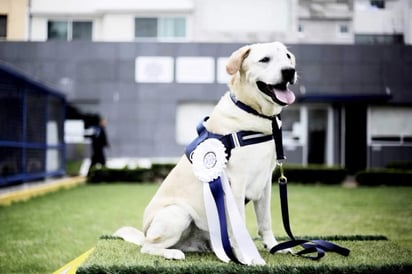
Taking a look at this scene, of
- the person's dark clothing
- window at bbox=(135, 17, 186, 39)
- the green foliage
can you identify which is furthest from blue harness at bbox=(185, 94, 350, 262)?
window at bbox=(135, 17, 186, 39)

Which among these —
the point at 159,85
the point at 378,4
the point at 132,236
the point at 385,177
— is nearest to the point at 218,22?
the point at 159,85

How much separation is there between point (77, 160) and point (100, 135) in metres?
2.59

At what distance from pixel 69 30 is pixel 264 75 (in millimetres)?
13172

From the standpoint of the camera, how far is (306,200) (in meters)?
8.49

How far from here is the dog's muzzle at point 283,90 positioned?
2.30 m

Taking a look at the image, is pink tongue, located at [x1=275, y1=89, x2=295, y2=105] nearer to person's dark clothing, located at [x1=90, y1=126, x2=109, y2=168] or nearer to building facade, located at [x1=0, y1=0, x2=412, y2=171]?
person's dark clothing, located at [x1=90, y1=126, x2=109, y2=168]

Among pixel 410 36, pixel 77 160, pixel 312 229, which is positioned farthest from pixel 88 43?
pixel 312 229

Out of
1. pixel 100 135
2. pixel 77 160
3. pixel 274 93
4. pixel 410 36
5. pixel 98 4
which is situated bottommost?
pixel 77 160

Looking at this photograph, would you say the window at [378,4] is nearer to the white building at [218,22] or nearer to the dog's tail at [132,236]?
the white building at [218,22]

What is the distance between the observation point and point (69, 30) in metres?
14.3

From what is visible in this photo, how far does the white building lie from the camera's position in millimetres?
13938

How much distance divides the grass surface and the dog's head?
2.85 feet

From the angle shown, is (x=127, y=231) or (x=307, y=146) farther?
(x=307, y=146)

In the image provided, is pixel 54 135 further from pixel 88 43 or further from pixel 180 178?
pixel 180 178
